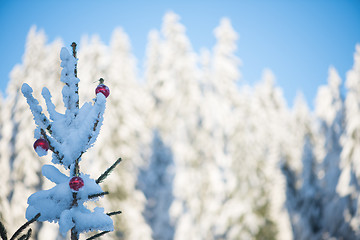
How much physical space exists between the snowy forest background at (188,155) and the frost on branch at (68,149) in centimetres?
929

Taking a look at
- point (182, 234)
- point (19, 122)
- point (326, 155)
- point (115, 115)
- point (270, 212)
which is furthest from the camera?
point (270, 212)

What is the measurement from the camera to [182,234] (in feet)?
47.8

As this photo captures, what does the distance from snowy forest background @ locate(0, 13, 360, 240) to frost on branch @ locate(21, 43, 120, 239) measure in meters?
9.29

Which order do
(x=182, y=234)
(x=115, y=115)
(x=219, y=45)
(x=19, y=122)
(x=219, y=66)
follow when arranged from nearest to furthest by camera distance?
(x=19, y=122) < (x=182, y=234) < (x=115, y=115) < (x=219, y=66) < (x=219, y=45)

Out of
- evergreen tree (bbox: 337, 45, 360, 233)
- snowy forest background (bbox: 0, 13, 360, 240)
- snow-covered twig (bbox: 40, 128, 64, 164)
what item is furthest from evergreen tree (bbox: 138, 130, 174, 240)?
snow-covered twig (bbox: 40, 128, 64, 164)

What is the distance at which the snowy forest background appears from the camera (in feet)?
42.9

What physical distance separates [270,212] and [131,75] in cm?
1555

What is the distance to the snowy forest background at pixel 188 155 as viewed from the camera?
515 inches

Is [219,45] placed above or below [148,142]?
above

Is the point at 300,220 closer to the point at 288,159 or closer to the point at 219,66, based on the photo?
the point at 288,159

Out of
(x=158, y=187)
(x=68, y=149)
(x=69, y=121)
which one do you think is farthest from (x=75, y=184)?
(x=158, y=187)

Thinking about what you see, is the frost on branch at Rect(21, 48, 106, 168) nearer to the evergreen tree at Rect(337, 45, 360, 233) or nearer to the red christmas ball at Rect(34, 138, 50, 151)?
the red christmas ball at Rect(34, 138, 50, 151)

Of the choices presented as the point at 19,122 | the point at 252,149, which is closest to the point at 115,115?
the point at 19,122

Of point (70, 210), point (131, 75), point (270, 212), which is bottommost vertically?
point (70, 210)
